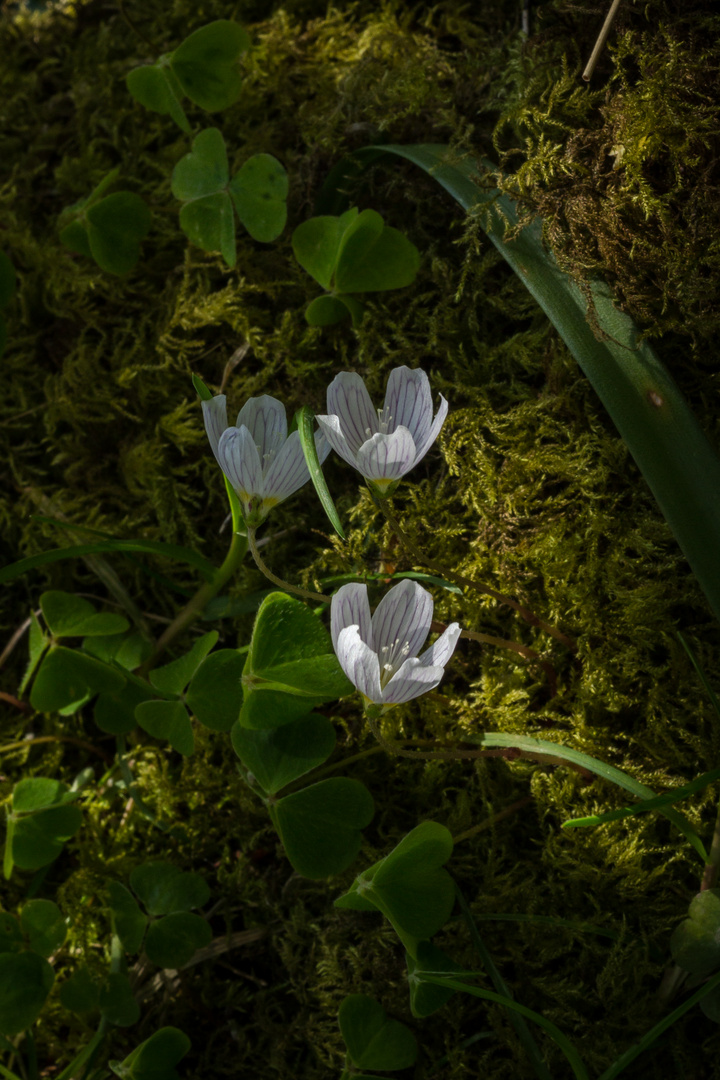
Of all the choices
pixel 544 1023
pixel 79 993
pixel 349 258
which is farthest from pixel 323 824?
pixel 349 258

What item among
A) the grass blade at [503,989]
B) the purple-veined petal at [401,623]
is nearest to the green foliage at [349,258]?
the purple-veined petal at [401,623]

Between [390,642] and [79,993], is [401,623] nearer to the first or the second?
[390,642]

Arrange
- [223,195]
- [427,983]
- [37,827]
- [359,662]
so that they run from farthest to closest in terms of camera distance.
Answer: [223,195], [37,827], [427,983], [359,662]

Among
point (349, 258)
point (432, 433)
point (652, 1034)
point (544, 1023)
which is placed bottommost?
point (652, 1034)

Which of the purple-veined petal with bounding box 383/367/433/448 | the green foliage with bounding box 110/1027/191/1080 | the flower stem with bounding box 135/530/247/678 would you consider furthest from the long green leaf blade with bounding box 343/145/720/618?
the green foliage with bounding box 110/1027/191/1080

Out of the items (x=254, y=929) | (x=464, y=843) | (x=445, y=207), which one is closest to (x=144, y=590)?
(x=254, y=929)

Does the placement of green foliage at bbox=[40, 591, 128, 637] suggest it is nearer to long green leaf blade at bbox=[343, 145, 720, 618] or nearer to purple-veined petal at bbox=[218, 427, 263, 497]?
purple-veined petal at bbox=[218, 427, 263, 497]
